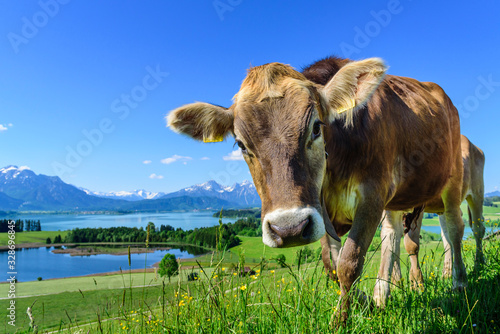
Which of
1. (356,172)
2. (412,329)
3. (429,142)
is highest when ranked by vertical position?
(429,142)

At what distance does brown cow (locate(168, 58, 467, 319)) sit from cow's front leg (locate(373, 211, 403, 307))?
0.82m

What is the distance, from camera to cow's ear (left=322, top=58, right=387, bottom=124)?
11.2ft

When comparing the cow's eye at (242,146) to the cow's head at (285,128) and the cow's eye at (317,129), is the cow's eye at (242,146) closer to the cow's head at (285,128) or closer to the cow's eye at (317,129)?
the cow's head at (285,128)

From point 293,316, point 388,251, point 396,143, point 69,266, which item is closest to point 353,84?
point 396,143

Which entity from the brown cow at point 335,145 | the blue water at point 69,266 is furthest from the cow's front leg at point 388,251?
the blue water at point 69,266

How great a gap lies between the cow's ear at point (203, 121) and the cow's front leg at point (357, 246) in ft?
5.58

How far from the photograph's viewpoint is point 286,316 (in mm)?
2752

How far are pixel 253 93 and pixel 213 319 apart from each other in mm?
2141

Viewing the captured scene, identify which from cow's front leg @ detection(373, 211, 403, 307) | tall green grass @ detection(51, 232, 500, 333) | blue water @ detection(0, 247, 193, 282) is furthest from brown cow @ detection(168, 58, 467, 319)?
blue water @ detection(0, 247, 193, 282)

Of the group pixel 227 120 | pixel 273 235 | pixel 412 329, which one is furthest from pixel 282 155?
pixel 412 329

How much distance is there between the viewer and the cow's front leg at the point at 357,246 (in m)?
3.21

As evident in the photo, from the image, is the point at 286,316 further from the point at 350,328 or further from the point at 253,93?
the point at 253,93

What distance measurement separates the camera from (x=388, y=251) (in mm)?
4973

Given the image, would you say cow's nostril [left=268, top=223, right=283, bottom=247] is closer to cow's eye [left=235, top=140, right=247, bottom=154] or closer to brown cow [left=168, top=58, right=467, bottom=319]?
brown cow [left=168, top=58, right=467, bottom=319]
